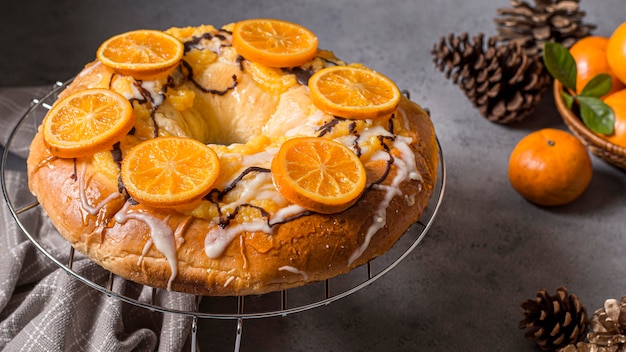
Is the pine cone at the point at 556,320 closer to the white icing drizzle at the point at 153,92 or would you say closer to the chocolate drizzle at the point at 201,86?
the chocolate drizzle at the point at 201,86

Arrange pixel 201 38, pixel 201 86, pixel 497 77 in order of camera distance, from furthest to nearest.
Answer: pixel 497 77 < pixel 201 38 < pixel 201 86

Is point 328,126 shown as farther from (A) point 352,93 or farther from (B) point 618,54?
(B) point 618,54

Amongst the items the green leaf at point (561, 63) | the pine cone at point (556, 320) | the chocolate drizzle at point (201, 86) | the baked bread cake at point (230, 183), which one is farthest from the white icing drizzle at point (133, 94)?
the green leaf at point (561, 63)

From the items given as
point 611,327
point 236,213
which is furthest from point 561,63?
point 236,213

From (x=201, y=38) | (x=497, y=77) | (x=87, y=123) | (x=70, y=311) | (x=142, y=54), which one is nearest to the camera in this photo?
(x=87, y=123)

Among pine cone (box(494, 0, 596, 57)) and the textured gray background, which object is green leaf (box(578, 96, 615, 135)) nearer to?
the textured gray background

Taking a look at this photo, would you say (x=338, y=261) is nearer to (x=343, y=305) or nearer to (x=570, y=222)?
(x=343, y=305)
